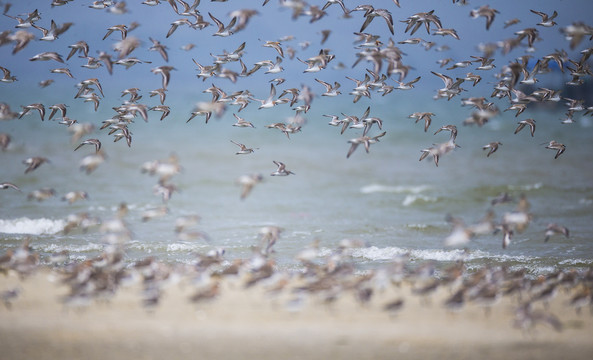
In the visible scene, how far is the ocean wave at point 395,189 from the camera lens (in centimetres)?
2403

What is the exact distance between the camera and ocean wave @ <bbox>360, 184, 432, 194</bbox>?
78.8 ft

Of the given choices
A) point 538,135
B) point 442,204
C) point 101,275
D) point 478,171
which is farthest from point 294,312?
point 538,135

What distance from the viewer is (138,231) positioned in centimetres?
1659

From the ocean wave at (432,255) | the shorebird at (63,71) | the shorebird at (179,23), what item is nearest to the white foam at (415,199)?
the ocean wave at (432,255)

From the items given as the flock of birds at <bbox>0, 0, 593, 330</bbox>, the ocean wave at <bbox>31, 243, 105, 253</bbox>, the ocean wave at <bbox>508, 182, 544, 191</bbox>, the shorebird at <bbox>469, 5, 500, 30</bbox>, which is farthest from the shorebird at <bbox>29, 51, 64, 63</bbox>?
the ocean wave at <bbox>508, 182, 544, 191</bbox>

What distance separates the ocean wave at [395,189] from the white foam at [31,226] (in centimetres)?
1177

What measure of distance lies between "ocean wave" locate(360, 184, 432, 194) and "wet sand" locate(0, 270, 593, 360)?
13670 mm

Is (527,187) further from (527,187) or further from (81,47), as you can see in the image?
(81,47)

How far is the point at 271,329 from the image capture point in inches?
354

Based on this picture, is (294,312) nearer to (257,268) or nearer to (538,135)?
(257,268)

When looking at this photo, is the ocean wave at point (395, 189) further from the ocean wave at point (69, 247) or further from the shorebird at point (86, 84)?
the shorebird at point (86, 84)

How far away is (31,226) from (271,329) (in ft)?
31.9

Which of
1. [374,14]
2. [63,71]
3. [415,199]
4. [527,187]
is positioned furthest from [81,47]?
[527,187]

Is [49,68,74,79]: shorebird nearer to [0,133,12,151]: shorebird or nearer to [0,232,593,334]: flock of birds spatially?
[0,133,12,151]: shorebird
